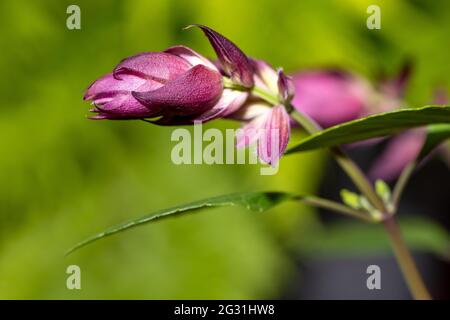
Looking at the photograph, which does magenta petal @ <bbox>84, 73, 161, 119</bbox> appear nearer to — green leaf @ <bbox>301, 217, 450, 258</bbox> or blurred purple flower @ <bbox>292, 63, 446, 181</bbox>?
blurred purple flower @ <bbox>292, 63, 446, 181</bbox>

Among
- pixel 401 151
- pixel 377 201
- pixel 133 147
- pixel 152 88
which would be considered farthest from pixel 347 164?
pixel 133 147

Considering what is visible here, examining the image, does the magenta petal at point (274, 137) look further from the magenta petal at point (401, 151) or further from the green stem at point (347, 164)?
the magenta petal at point (401, 151)

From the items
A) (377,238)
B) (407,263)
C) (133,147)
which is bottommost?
(407,263)

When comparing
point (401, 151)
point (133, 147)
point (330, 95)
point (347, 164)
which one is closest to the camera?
point (347, 164)

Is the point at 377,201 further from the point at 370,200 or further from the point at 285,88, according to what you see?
Result: the point at 285,88
